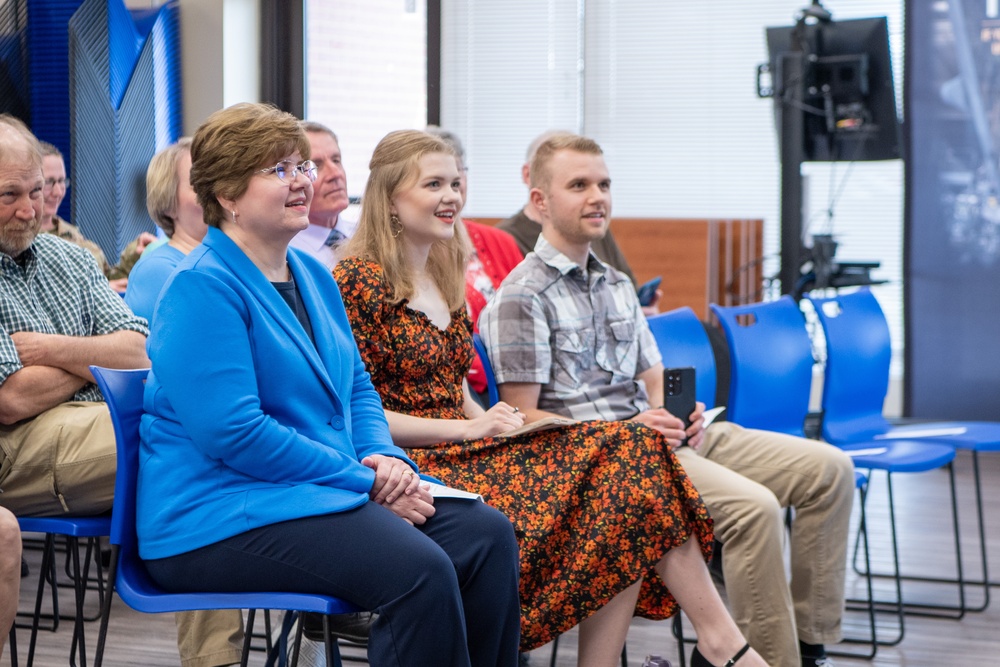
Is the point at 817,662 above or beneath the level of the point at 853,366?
beneath

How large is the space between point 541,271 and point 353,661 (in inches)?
47.1

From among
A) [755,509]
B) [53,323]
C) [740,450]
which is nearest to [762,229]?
[740,450]

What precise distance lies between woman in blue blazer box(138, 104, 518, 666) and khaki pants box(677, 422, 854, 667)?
2.67ft

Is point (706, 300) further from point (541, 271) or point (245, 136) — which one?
point (245, 136)

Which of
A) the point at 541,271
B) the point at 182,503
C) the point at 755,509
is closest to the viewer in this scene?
the point at 182,503

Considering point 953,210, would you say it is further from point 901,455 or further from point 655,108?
point 901,455

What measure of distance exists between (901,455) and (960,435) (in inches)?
13.1

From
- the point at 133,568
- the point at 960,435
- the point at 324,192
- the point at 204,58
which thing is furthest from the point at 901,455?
the point at 204,58

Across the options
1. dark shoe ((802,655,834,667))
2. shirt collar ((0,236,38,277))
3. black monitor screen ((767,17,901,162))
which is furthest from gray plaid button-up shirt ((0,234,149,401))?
black monitor screen ((767,17,901,162))

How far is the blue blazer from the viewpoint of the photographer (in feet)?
6.30

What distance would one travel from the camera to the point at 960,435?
3.64 meters

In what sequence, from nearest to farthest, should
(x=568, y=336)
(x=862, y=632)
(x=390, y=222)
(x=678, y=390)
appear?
(x=390, y=222) < (x=678, y=390) < (x=568, y=336) < (x=862, y=632)

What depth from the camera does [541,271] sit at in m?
2.93

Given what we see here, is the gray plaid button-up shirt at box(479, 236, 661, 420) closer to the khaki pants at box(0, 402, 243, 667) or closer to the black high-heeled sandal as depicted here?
the black high-heeled sandal
